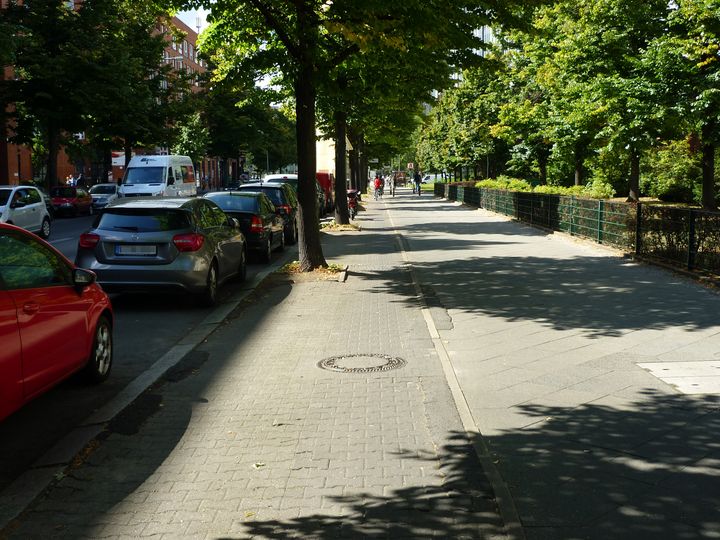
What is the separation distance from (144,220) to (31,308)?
5565mm

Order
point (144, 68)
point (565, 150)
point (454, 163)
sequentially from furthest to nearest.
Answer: point (454, 163) < point (144, 68) < point (565, 150)

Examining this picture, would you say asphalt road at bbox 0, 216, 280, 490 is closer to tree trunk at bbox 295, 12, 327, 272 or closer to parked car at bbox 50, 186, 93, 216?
tree trunk at bbox 295, 12, 327, 272

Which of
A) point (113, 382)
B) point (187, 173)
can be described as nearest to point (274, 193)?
point (113, 382)

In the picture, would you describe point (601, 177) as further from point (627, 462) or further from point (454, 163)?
point (627, 462)

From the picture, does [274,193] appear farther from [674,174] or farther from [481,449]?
[674,174]

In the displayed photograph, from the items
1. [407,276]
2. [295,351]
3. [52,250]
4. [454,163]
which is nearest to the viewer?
[52,250]

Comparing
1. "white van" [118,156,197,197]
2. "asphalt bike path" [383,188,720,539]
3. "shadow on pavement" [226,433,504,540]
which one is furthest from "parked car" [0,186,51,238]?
"shadow on pavement" [226,433,504,540]

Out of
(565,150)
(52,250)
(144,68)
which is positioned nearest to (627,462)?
(52,250)

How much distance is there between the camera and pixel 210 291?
36.1 ft

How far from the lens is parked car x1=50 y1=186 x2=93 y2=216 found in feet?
124

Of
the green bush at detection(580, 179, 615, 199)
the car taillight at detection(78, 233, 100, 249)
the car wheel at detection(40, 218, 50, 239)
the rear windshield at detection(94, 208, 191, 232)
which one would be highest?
the green bush at detection(580, 179, 615, 199)

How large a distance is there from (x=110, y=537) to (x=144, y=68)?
164 feet

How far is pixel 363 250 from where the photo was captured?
19750 mm

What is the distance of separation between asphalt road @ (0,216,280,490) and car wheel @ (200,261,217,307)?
0.45 feet
